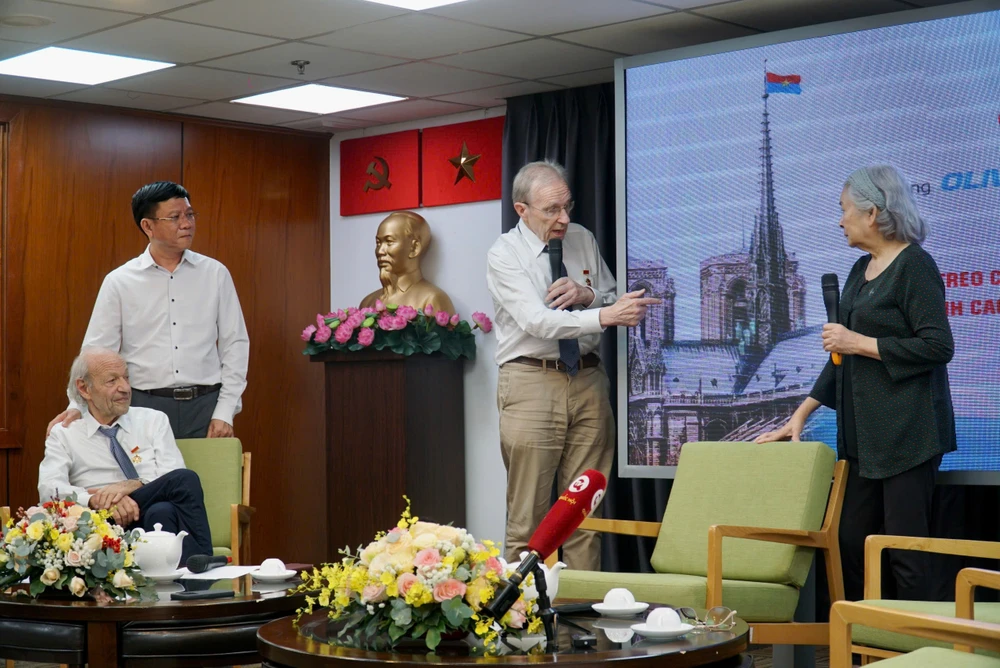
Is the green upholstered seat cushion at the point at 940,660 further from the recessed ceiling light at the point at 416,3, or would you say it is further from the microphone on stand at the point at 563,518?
the recessed ceiling light at the point at 416,3

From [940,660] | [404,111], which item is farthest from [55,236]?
[940,660]

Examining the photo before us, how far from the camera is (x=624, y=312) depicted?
4949 millimetres

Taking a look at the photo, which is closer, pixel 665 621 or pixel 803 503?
pixel 665 621

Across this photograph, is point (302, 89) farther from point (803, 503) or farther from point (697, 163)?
point (803, 503)

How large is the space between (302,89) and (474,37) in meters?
1.34

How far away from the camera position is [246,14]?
5.12 meters

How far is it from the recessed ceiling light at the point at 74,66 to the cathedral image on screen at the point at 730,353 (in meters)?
2.42

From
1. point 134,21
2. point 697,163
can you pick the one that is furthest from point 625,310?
point 134,21

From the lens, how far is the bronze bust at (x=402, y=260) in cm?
693

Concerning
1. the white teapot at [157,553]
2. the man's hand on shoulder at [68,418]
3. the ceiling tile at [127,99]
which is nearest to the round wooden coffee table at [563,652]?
the white teapot at [157,553]

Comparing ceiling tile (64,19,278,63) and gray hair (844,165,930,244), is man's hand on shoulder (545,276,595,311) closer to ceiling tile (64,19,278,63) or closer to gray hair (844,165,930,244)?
gray hair (844,165,930,244)

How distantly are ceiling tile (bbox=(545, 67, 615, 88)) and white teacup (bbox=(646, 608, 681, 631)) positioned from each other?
151 inches

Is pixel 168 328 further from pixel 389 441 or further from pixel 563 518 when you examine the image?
pixel 563 518

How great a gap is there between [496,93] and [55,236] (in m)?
2.28
